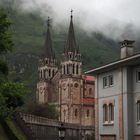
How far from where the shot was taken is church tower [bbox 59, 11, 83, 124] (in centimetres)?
15188

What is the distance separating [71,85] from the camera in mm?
152625

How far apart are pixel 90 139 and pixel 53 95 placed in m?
60.0

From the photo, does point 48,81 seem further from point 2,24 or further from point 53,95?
point 2,24

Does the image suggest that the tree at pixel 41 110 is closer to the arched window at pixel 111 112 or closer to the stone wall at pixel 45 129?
the stone wall at pixel 45 129

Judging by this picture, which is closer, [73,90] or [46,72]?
[73,90]

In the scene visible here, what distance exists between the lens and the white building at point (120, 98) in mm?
44341

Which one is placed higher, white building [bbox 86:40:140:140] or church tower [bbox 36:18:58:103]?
church tower [bbox 36:18:58:103]

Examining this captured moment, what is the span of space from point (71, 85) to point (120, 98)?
350 ft

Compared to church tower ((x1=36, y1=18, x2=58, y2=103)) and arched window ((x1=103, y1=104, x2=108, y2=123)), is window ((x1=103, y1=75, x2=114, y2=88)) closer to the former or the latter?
arched window ((x1=103, y1=104, x2=108, y2=123))

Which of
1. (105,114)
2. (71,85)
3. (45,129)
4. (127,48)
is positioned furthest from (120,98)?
(71,85)

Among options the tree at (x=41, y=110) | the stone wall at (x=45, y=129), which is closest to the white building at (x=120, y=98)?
the stone wall at (x=45, y=129)

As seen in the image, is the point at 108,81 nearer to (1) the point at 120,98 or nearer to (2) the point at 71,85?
(1) the point at 120,98

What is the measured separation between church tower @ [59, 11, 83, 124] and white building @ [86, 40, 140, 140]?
100198mm

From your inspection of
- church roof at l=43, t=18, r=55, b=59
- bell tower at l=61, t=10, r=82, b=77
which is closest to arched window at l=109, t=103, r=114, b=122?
bell tower at l=61, t=10, r=82, b=77
